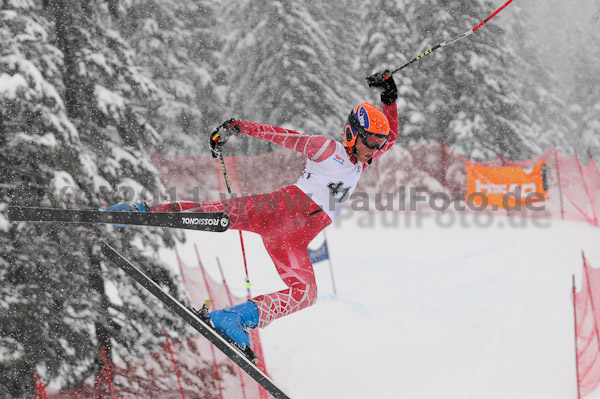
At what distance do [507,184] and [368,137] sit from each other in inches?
490

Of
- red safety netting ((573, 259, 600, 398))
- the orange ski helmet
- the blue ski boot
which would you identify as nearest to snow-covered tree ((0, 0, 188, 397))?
the blue ski boot

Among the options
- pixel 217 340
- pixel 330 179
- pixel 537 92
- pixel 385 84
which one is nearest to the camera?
pixel 217 340

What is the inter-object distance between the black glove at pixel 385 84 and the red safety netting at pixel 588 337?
305 cm

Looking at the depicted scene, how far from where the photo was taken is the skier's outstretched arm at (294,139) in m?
3.68

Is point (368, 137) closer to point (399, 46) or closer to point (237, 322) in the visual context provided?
point (237, 322)

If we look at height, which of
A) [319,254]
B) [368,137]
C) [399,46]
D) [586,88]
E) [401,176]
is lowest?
[319,254]

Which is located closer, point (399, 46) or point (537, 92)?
point (399, 46)

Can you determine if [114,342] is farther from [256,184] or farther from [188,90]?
[188,90]

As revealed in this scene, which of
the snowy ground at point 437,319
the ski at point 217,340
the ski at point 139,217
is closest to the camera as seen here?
the ski at point 217,340

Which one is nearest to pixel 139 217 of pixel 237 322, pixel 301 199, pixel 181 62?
pixel 237 322

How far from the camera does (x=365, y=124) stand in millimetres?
3803

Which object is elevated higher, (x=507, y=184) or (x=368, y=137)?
(x=368, y=137)

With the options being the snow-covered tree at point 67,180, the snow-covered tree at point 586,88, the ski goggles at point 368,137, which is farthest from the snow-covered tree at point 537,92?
the ski goggles at point 368,137

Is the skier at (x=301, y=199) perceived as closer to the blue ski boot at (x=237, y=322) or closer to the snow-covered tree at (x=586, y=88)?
the blue ski boot at (x=237, y=322)
